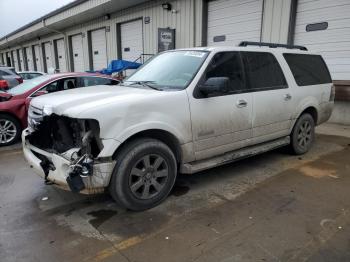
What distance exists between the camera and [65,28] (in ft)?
71.6

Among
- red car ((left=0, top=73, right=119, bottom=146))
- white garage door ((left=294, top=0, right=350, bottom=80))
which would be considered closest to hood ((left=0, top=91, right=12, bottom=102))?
red car ((left=0, top=73, right=119, bottom=146))

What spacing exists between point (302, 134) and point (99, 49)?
50.2ft

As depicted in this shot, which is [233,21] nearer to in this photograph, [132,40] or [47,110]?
[132,40]

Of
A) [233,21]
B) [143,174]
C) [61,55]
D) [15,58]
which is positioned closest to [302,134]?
[143,174]

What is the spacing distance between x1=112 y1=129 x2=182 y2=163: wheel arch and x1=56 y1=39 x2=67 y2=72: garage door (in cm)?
2158

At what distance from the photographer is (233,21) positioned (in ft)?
34.6

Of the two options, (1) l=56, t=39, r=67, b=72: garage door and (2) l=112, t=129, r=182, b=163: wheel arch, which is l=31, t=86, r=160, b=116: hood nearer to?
(2) l=112, t=129, r=182, b=163: wheel arch

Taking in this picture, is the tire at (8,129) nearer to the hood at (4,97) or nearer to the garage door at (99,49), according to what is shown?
the hood at (4,97)

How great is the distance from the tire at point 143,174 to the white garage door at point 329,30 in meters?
6.60

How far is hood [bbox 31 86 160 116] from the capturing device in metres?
3.18

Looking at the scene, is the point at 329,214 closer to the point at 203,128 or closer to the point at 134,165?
the point at 203,128

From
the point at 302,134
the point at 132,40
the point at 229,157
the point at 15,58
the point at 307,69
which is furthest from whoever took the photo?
the point at 15,58

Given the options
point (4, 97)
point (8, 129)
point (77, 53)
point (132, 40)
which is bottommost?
point (8, 129)

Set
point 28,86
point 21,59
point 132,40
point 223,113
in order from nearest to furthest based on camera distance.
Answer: point 223,113
point 28,86
point 132,40
point 21,59
